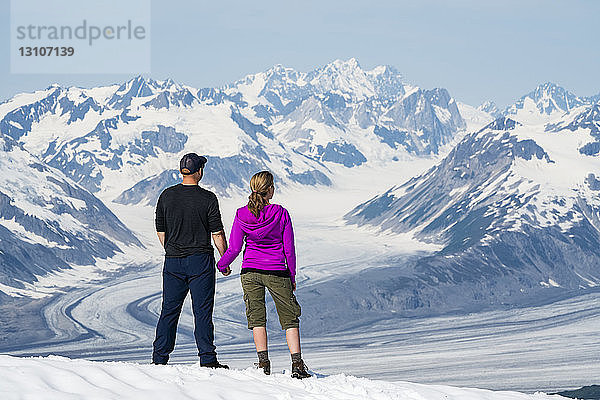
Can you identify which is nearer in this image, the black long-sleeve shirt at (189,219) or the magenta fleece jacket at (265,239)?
the magenta fleece jacket at (265,239)

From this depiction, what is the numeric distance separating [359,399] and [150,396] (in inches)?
162

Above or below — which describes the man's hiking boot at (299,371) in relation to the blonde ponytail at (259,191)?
below

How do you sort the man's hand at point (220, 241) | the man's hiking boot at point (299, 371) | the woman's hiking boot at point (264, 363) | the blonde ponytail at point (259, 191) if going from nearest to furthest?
the blonde ponytail at point (259, 191) < the man's hand at point (220, 241) < the man's hiking boot at point (299, 371) < the woman's hiking boot at point (264, 363)

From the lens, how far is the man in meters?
16.5

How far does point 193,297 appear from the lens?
16797 millimetres

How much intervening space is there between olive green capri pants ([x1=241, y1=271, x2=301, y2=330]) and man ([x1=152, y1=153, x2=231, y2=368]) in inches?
21.8

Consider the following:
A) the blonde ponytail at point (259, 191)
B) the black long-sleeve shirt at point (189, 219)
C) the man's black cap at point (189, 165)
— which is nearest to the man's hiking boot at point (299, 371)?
the black long-sleeve shirt at point (189, 219)

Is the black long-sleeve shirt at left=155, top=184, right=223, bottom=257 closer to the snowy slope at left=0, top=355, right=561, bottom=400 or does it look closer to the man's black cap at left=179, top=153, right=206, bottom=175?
the man's black cap at left=179, top=153, right=206, bottom=175

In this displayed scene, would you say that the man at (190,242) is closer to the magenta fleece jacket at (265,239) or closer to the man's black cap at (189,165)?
the man's black cap at (189,165)

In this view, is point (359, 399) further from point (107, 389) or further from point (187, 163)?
point (187, 163)

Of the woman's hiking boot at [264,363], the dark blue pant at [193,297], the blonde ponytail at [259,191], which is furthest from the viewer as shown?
the woman's hiking boot at [264,363]

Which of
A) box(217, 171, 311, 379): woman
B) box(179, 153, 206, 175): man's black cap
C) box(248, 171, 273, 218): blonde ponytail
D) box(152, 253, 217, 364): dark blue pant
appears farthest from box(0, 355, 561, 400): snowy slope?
box(179, 153, 206, 175): man's black cap

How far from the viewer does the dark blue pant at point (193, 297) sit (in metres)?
16.5

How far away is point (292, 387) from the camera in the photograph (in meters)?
16.2
